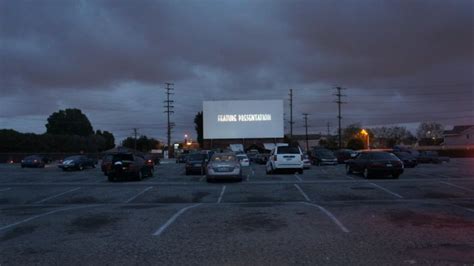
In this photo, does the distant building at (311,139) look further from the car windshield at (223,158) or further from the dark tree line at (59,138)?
the car windshield at (223,158)

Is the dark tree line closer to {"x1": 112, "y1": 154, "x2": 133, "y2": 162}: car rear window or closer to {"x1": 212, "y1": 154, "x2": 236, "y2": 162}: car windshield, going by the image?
{"x1": 112, "y1": 154, "x2": 133, "y2": 162}: car rear window

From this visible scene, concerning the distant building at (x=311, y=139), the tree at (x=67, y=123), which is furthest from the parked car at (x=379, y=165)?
the distant building at (x=311, y=139)

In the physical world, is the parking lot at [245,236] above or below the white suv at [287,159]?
below

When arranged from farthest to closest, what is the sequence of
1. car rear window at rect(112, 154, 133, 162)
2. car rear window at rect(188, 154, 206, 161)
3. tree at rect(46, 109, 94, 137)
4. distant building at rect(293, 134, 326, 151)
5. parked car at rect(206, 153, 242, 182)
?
distant building at rect(293, 134, 326, 151)
tree at rect(46, 109, 94, 137)
car rear window at rect(188, 154, 206, 161)
car rear window at rect(112, 154, 133, 162)
parked car at rect(206, 153, 242, 182)

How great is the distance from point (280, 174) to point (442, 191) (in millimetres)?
12477

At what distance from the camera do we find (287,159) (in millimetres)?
31984

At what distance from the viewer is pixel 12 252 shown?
374 inches

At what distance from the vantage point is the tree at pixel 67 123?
142 m

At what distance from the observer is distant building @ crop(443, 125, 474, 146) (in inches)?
4872

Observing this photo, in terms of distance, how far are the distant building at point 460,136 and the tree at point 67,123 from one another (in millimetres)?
93787

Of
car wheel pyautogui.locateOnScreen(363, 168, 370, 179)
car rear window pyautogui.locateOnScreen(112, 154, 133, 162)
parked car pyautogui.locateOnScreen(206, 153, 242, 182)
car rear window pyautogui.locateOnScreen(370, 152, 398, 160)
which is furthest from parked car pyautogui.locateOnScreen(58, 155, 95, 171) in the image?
car rear window pyautogui.locateOnScreen(370, 152, 398, 160)

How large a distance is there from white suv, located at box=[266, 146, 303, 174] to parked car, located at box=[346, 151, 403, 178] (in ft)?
12.3

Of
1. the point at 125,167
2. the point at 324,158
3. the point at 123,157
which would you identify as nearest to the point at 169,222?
the point at 125,167

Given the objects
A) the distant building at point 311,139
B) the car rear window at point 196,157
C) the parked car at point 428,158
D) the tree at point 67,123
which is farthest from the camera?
the distant building at point 311,139
